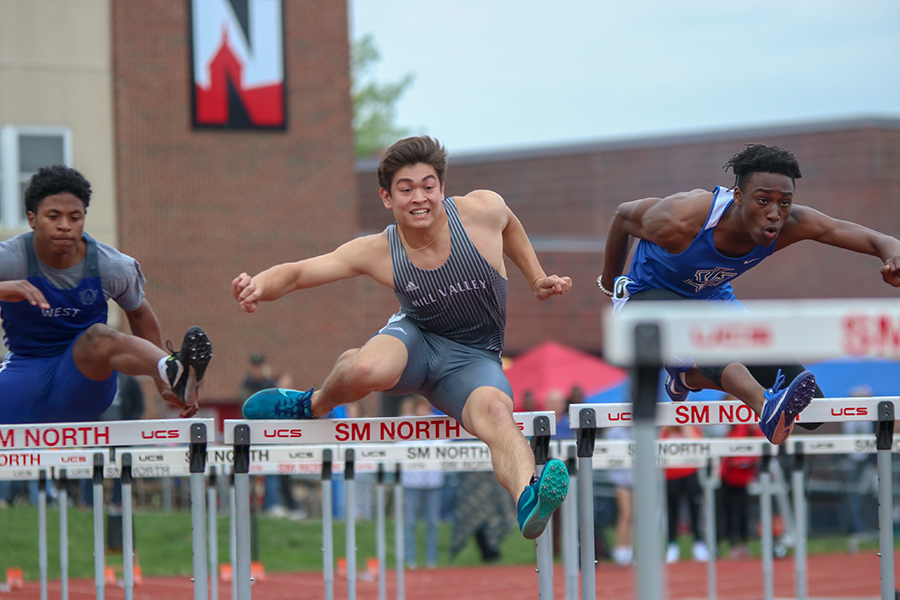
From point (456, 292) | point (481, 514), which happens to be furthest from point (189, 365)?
point (481, 514)

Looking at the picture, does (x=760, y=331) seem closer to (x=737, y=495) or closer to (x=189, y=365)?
(x=189, y=365)

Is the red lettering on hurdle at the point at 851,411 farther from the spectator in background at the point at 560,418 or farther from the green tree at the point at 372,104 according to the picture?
the green tree at the point at 372,104

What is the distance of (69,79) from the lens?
18.0m

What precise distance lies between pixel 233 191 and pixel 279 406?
564 inches

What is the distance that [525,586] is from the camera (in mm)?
10781

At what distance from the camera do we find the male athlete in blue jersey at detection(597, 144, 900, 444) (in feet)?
15.8

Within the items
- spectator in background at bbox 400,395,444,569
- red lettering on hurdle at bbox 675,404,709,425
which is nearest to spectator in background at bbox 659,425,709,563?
spectator in background at bbox 400,395,444,569

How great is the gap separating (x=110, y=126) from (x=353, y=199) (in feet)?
14.5

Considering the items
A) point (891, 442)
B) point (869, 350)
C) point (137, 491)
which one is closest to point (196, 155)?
point (137, 491)

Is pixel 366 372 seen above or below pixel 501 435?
above

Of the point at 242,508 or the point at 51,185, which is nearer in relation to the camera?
the point at 242,508

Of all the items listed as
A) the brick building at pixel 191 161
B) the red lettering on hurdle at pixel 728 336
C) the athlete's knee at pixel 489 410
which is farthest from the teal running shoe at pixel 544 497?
the brick building at pixel 191 161

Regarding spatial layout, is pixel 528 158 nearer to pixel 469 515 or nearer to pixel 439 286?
pixel 469 515

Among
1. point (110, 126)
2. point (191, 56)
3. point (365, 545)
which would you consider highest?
point (191, 56)
